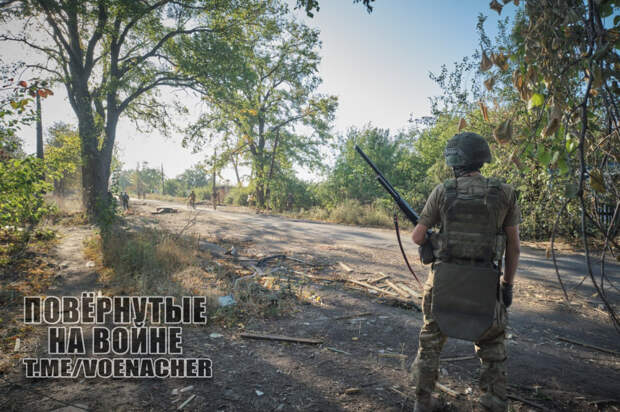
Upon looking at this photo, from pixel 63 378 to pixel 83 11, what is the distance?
12289mm

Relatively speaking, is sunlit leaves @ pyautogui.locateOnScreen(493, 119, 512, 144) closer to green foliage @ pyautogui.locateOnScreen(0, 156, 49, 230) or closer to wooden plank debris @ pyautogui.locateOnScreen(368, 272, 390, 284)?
wooden plank debris @ pyautogui.locateOnScreen(368, 272, 390, 284)

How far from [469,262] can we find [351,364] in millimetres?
1615

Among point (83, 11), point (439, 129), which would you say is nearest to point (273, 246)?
point (83, 11)

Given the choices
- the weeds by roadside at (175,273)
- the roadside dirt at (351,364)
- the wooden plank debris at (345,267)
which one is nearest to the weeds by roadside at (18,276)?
the roadside dirt at (351,364)

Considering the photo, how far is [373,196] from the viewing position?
61.5 feet

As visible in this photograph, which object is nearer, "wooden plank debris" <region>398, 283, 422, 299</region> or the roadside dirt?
the roadside dirt

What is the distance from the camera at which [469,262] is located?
2225 millimetres

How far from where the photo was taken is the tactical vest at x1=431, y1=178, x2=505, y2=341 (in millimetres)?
2121

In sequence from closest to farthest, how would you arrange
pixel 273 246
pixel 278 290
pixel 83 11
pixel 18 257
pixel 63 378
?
pixel 63 378, pixel 278 290, pixel 18 257, pixel 273 246, pixel 83 11

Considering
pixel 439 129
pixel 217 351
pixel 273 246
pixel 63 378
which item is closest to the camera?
pixel 63 378

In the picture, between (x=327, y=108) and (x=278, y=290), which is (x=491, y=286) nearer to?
(x=278, y=290)

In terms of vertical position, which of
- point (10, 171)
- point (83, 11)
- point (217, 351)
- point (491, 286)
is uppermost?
point (83, 11)

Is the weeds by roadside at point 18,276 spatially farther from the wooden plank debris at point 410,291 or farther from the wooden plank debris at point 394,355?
the wooden plank debris at point 410,291

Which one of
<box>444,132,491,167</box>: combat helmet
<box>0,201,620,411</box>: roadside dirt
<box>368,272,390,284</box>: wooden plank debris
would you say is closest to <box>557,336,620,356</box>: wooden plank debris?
<box>0,201,620,411</box>: roadside dirt
